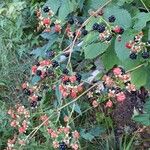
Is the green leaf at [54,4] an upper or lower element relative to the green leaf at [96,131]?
upper

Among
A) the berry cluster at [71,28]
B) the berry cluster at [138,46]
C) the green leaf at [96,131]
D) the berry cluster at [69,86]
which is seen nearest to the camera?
the berry cluster at [138,46]

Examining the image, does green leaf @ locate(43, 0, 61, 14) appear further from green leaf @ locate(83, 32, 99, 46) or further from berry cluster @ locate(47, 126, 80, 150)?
berry cluster @ locate(47, 126, 80, 150)

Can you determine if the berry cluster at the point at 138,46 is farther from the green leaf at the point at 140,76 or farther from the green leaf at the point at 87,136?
the green leaf at the point at 87,136

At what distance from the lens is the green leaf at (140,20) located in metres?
1.63

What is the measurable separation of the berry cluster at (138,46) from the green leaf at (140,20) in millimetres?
27

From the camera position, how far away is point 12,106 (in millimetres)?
2582

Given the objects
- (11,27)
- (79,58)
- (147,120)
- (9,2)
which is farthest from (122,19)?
(9,2)

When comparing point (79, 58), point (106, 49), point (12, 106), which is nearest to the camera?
point (106, 49)

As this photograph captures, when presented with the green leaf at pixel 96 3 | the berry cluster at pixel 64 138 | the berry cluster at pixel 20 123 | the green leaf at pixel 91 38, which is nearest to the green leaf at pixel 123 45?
the green leaf at pixel 91 38

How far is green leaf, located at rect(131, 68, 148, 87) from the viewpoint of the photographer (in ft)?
5.74

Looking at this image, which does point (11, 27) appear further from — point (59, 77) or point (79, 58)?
point (59, 77)

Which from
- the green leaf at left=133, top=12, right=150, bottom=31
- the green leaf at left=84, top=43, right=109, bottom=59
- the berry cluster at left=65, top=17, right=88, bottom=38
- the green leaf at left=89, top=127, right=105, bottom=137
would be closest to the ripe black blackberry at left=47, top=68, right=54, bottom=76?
the green leaf at left=84, top=43, right=109, bottom=59

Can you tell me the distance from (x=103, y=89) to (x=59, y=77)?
0.64 ft

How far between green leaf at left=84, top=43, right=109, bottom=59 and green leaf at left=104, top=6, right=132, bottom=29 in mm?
100
